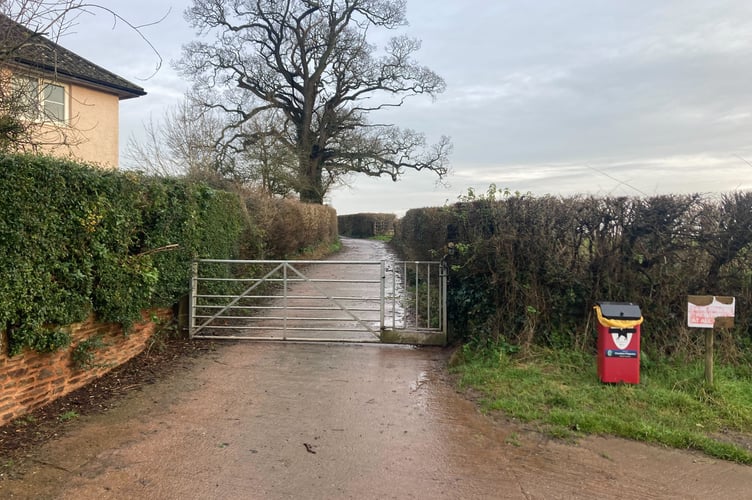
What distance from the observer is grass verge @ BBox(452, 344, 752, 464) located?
422 cm

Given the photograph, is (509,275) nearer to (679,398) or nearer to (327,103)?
(679,398)

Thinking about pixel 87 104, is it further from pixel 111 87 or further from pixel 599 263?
pixel 599 263

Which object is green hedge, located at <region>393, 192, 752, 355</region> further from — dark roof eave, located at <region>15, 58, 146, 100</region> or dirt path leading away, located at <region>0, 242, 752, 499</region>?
dark roof eave, located at <region>15, 58, 146, 100</region>

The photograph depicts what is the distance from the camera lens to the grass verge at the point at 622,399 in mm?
4223

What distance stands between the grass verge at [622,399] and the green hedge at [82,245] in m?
4.30

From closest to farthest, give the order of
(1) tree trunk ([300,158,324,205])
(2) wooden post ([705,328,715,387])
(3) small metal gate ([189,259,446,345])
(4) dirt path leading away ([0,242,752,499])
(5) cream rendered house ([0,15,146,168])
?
(4) dirt path leading away ([0,242,752,499]) < (2) wooden post ([705,328,715,387]) < (3) small metal gate ([189,259,446,345]) < (5) cream rendered house ([0,15,146,168]) < (1) tree trunk ([300,158,324,205])

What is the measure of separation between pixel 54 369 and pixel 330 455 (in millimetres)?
3157

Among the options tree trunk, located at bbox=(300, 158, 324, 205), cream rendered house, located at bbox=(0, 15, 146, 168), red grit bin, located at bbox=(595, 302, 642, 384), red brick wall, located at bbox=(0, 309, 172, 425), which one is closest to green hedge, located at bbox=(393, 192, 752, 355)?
red grit bin, located at bbox=(595, 302, 642, 384)

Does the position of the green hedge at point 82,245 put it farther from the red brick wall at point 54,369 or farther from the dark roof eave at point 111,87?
the dark roof eave at point 111,87

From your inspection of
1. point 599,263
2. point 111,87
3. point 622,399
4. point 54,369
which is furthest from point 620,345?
point 111,87

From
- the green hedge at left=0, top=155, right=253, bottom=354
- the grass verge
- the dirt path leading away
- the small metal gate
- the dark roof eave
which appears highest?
the dark roof eave

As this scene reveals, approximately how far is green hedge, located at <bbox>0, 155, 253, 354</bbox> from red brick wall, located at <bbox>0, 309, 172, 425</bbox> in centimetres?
16

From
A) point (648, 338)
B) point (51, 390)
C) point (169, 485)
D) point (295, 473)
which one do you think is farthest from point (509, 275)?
point (51, 390)

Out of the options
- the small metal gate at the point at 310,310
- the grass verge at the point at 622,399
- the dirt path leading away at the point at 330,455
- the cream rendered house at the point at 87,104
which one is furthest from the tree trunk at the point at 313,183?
the dirt path leading away at the point at 330,455
